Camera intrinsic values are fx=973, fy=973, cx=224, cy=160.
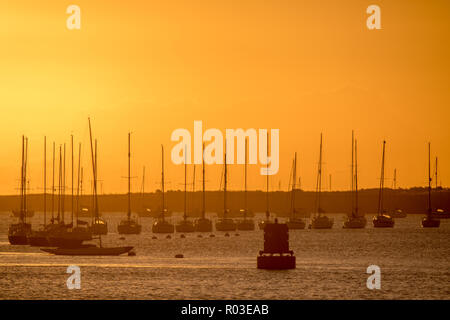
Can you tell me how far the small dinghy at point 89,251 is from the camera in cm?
10275

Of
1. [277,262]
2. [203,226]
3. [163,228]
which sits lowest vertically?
[163,228]

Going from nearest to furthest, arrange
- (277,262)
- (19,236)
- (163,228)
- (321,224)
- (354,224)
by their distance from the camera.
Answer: (277,262)
(19,236)
(163,228)
(354,224)
(321,224)

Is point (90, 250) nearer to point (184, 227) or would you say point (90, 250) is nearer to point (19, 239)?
point (19, 239)

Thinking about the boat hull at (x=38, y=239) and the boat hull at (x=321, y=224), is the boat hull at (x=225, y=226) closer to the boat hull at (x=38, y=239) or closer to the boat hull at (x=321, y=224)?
the boat hull at (x=321, y=224)

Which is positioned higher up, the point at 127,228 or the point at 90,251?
the point at 90,251

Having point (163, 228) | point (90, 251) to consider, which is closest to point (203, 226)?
point (163, 228)

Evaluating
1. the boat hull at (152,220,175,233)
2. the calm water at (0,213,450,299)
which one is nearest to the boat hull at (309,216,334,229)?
the boat hull at (152,220,175,233)

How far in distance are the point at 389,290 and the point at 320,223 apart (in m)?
127

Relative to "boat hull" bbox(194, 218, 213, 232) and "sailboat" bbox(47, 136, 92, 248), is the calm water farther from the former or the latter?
"boat hull" bbox(194, 218, 213, 232)

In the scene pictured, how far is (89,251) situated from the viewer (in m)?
103

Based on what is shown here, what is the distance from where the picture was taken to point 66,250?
10806 centimetres
